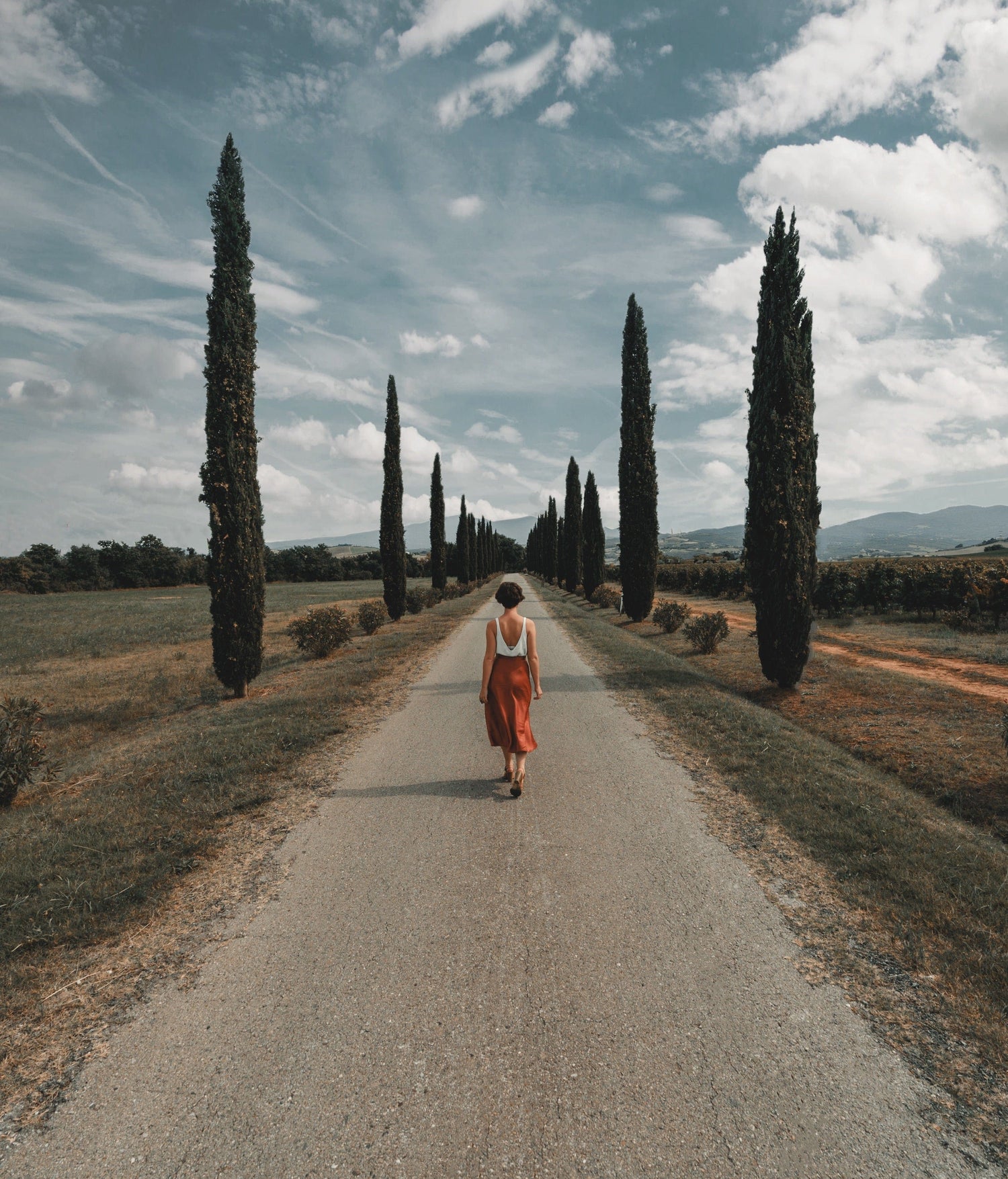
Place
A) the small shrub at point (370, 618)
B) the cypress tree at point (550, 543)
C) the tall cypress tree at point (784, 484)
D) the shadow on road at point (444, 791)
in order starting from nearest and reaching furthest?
1. the shadow on road at point (444, 791)
2. the tall cypress tree at point (784, 484)
3. the small shrub at point (370, 618)
4. the cypress tree at point (550, 543)

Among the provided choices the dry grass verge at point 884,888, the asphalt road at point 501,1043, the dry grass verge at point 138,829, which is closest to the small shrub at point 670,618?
the dry grass verge at point 138,829

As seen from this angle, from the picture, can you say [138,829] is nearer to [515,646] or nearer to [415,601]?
[515,646]

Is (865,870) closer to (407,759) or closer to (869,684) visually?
(407,759)

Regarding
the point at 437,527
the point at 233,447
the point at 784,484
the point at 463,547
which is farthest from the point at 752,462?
the point at 463,547

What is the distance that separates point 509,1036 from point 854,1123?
4.58 feet

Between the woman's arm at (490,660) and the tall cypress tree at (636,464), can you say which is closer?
the woman's arm at (490,660)

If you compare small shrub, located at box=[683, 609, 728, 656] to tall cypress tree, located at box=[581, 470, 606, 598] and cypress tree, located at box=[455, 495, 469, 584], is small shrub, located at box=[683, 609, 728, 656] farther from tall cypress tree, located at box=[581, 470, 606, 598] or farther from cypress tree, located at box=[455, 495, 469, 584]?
cypress tree, located at box=[455, 495, 469, 584]

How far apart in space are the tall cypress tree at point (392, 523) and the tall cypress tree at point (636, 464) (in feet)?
31.5

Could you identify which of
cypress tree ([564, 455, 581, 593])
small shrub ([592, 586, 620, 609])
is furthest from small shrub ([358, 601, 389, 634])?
cypress tree ([564, 455, 581, 593])

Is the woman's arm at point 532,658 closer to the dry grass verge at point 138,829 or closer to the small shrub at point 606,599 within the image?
the dry grass verge at point 138,829

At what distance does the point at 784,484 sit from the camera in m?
11.5

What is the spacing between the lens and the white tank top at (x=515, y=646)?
5.95 metres

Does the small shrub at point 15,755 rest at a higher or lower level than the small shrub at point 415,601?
lower

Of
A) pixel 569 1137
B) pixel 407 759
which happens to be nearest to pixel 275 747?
pixel 407 759
